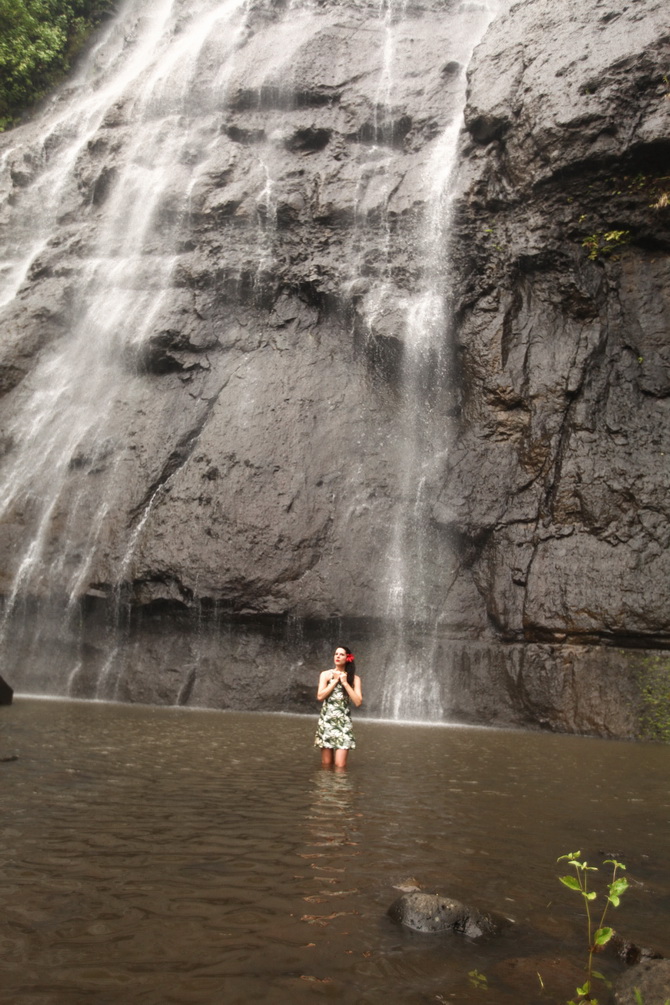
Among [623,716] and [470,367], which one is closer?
[623,716]

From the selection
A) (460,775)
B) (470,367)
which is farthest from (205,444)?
(460,775)

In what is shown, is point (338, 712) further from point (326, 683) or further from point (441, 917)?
point (441, 917)

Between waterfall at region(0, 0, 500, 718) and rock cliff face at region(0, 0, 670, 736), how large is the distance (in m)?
0.08

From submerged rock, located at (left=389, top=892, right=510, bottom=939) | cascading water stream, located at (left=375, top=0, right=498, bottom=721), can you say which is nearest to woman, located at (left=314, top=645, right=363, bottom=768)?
submerged rock, located at (left=389, top=892, right=510, bottom=939)

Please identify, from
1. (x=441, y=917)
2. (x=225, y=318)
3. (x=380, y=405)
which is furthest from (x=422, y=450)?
(x=441, y=917)

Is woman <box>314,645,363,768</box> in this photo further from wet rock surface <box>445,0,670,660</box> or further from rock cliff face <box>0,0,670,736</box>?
wet rock surface <box>445,0,670,660</box>

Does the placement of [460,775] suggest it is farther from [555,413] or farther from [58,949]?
[555,413]

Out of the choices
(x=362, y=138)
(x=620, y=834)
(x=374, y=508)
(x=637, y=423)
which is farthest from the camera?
(x=362, y=138)

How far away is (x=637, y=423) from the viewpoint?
15.4 meters

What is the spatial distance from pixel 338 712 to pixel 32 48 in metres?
30.1

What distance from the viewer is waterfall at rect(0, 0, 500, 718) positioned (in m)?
16.3

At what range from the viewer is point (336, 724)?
26.9 ft

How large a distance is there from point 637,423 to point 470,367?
12.0 ft

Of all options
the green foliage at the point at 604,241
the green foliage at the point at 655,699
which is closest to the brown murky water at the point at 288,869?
the green foliage at the point at 655,699
